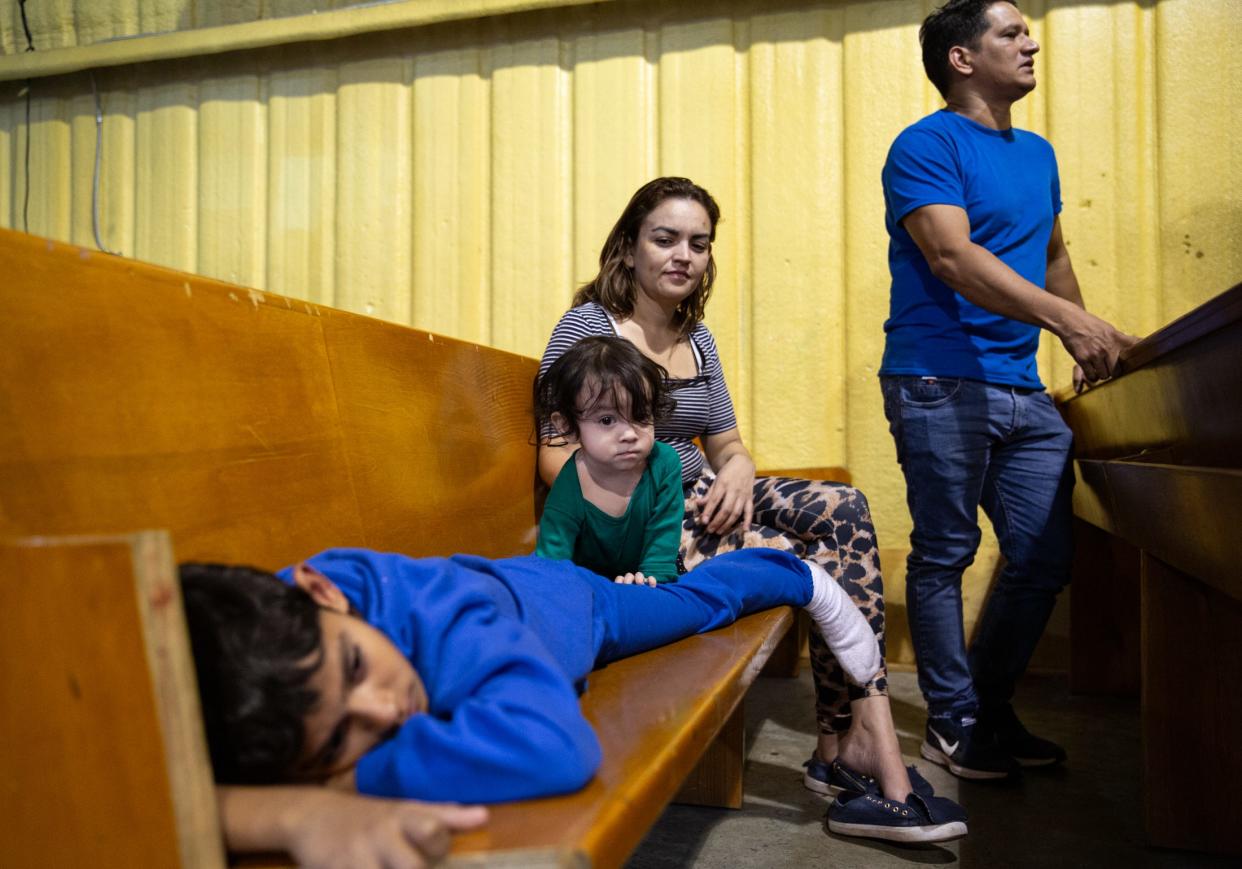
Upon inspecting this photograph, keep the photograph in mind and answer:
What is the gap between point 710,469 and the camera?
2318 millimetres

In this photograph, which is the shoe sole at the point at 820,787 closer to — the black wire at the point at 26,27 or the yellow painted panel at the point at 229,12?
the yellow painted panel at the point at 229,12

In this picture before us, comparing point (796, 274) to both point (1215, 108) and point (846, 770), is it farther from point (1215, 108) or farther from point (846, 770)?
point (846, 770)

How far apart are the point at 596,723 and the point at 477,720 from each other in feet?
0.83

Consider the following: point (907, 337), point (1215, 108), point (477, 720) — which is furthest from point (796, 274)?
point (477, 720)

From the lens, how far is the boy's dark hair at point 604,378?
1.87 m

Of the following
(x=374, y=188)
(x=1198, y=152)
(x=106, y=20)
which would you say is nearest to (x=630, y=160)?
(x=374, y=188)

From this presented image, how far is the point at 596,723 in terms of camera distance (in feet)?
3.46

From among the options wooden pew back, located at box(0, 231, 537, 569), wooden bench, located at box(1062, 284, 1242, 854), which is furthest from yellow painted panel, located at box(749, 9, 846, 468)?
wooden pew back, located at box(0, 231, 537, 569)

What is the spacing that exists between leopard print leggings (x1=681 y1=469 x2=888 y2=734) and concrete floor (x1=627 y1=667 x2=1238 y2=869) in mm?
248

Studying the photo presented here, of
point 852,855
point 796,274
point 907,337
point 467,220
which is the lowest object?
point 852,855

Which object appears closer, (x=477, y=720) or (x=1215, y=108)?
(x=477, y=720)

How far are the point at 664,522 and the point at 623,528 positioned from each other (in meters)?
0.09

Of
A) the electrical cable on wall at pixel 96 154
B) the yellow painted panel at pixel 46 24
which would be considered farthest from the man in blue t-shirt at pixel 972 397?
the yellow painted panel at pixel 46 24

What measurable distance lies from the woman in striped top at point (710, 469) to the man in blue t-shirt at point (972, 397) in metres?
0.38
